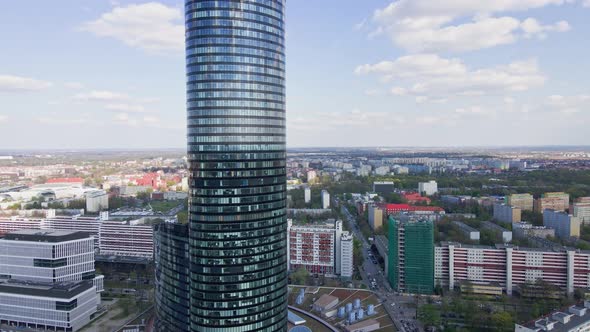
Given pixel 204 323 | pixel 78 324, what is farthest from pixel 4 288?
pixel 204 323

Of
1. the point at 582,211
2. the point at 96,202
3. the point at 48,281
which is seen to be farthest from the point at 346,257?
the point at 96,202

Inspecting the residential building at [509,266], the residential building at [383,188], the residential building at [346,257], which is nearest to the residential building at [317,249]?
the residential building at [346,257]

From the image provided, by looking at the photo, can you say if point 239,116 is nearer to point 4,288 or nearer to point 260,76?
point 260,76

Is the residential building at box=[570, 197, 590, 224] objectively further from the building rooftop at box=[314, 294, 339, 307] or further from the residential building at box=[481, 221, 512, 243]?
the building rooftop at box=[314, 294, 339, 307]

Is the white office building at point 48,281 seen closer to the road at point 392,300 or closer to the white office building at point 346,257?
the white office building at point 346,257

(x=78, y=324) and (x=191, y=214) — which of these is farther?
(x=78, y=324)

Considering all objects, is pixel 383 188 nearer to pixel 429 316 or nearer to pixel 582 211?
pixel 582 211
